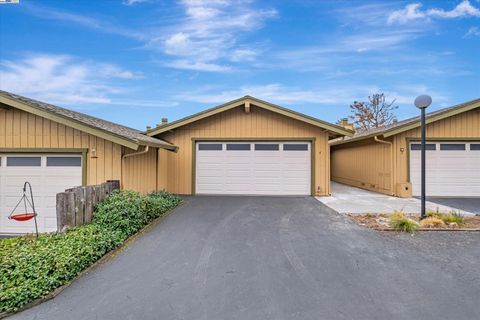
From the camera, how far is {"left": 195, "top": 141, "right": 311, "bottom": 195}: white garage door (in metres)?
9.92

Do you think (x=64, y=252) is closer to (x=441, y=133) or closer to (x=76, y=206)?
(x=76, y=206)

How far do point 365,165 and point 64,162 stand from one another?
12557 mm

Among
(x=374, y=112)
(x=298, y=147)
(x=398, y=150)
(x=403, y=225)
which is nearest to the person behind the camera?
(x=403, y=225)

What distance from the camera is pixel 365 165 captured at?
Answer: 12.4 m

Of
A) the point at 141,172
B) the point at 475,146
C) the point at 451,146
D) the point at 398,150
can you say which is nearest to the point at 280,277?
the point at 141,172

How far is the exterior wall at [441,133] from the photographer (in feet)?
31.7

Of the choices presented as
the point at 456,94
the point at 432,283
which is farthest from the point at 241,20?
the point at 456,94

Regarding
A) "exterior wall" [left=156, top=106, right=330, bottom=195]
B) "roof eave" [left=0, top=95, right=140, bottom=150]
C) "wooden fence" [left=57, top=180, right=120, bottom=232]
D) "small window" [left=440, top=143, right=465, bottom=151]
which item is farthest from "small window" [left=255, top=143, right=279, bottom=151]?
"small window" [left=440, top=143, right=465, bottom=151]

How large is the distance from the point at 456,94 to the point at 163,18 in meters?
22.6

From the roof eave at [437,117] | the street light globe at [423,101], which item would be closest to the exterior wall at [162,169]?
the street light globe at [423,101]

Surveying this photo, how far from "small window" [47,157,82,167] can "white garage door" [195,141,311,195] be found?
4.33m

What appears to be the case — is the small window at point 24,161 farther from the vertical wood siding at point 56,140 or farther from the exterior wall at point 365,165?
the exterior wall at point 365,165

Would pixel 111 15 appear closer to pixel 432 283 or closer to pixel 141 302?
pixel 141 302

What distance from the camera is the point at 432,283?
10.4 ft
